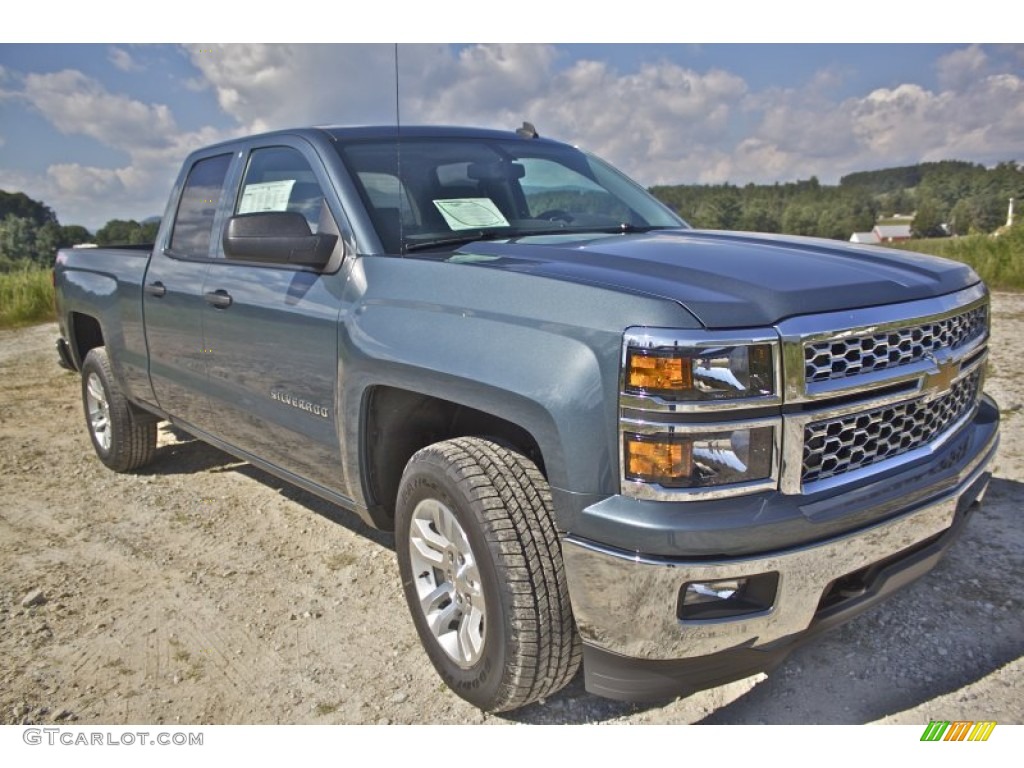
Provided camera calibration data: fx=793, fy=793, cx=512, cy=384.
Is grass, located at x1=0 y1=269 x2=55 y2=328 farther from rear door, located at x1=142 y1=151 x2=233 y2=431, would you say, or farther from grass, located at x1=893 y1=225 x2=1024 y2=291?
grass, located at x1=893 y1=225 x2=1024 y2=291

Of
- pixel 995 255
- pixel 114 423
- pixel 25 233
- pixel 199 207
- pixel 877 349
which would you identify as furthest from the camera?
pixel 25 233

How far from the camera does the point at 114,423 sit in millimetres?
4871

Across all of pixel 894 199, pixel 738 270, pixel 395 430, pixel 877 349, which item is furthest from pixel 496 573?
pixel 894 199

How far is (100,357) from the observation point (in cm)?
499

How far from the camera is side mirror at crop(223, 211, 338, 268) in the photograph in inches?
111

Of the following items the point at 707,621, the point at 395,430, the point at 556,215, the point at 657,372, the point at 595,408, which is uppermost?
the point at 556,215

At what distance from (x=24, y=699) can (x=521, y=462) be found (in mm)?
1899

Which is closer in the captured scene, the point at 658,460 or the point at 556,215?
the point at 658,460

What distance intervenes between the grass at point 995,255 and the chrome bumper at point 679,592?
9.16 metres

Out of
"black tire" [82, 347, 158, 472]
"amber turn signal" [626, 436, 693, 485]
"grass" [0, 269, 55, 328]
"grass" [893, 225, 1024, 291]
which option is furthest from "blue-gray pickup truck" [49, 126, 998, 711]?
"grass" [0, 269, 55, 328]

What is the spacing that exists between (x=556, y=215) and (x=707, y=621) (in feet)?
6.20

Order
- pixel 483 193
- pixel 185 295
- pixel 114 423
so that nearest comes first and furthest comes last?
1. pixel 483 193
2. pixel 185 295
3. pixel 114 423
